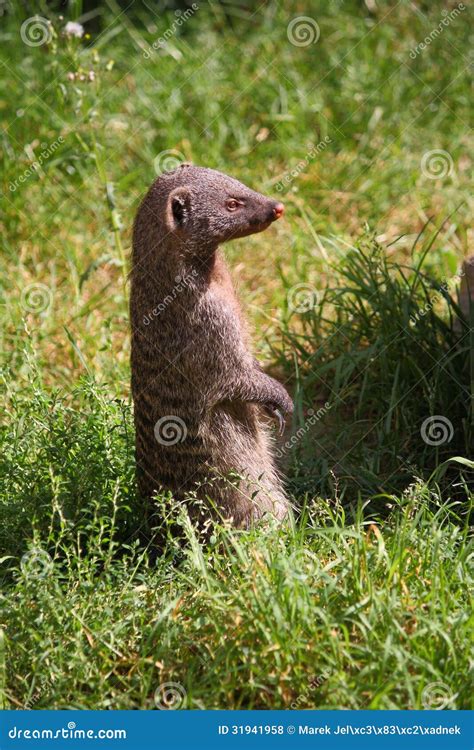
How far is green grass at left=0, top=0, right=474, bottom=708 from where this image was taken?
3.30 metres

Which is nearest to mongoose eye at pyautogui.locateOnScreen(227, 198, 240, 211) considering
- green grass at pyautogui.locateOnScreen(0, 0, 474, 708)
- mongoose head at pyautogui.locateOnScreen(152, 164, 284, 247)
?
mongoose head at pyautogui.locateOnScreen(152, 164, 284, 247)

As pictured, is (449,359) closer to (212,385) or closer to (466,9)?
(212,385)

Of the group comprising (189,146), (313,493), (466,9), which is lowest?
(313,493)

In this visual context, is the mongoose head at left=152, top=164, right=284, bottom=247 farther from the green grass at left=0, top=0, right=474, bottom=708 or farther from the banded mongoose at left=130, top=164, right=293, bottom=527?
the green grass at left=0, top=0, right=474, bottom=708

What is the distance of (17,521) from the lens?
13.7 ft

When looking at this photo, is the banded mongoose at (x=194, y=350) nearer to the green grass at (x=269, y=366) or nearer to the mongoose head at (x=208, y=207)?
the mongoose head at (x=208, y=207)

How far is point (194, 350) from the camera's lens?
3.97m

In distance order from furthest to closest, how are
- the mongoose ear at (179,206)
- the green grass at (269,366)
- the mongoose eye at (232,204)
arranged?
the mongoose eye at (232,204) < the mongoose ear at (179,206) < the green grass at (269,366)

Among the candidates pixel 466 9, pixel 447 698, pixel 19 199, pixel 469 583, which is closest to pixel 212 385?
pixel 469 583

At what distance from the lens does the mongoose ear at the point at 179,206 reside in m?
3.96

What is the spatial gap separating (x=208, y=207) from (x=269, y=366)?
184 centimetres

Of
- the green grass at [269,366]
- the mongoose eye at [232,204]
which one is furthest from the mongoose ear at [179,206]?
the green grass at [269,366]

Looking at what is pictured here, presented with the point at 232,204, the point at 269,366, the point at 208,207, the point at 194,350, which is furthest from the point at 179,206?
the point at 269,366

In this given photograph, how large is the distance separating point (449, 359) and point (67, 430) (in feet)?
6.19
